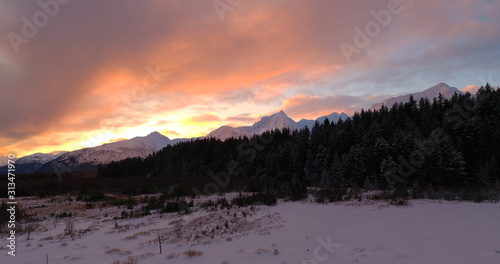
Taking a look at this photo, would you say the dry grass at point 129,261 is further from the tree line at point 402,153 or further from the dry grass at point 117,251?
the tree line at point 402,153

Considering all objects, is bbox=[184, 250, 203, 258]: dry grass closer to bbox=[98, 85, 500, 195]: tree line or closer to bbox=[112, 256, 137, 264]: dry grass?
bbox=[112, 256, 137, 264]: dry grass

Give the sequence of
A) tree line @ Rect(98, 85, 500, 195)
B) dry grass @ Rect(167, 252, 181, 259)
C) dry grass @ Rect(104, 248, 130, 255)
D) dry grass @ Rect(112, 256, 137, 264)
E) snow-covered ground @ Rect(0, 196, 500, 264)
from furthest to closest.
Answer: tree line @ Rect(98, 85, 500, 195) → dry grass @ Rect(104, 248, 130, 255) → dry grass @ Rect(167, 252, 181, 259) → dry grass @ Rect(112, 256, 137, 264) → snow-covered ground @ Rect(0, 196, 500, 264)

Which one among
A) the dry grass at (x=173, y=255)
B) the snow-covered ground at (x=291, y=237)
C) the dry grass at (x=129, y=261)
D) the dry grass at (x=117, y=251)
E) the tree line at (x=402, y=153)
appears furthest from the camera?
the tree line at (x=402, y=153)

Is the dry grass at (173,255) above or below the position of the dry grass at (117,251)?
below

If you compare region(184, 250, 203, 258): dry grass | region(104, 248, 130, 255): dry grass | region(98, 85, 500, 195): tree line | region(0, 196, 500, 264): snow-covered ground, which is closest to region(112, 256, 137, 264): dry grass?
region(0, 196, 500, 264): snow-covered ground

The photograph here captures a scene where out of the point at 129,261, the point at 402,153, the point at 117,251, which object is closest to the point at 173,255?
the point at 129,261

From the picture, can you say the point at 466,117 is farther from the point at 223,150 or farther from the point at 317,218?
the point at 223,150

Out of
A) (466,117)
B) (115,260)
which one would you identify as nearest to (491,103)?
(466,117)

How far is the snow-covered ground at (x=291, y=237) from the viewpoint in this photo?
301 inches

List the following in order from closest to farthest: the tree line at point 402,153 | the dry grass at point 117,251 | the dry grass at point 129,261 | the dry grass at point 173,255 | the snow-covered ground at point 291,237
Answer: the snow-covered ground at point 291,237
the dry grass at point 129,261
the dry grass at point 173,255
the dry grass at point 117,251
the tree line at point 402,153

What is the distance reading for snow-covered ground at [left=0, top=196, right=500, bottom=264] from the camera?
25.1 ft

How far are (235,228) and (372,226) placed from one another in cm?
596

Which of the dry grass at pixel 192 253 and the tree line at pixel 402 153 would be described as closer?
the dry grass at pixel 192 253

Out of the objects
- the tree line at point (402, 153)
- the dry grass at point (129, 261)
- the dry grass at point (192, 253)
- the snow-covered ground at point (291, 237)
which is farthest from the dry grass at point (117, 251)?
the tree line at point (402, 153)
